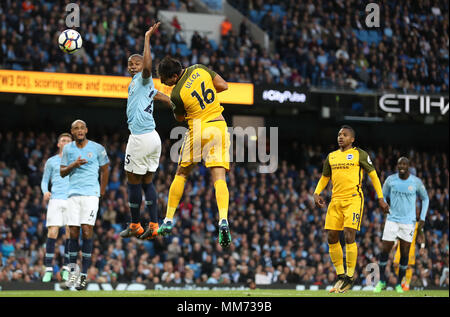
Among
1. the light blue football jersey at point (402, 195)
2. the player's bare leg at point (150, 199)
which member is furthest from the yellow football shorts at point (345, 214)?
the light blue football jersey at point (402, 195)

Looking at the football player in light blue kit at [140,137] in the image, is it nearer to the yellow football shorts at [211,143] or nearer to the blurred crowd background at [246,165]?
the yellow football shorts at [211,143]

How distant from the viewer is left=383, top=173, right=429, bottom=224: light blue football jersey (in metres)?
16.7

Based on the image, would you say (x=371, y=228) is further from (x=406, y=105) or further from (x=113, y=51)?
(x=113, y=51)

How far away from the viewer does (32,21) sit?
2577 cm

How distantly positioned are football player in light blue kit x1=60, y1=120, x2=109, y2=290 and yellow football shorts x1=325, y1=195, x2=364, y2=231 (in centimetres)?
403

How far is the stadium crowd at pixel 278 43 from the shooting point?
2552cm

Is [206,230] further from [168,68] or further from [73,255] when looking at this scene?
[168,68]

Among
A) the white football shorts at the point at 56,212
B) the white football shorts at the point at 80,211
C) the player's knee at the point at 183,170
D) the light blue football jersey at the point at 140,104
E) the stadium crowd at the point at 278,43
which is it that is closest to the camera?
the player's knee at the point at 183,170

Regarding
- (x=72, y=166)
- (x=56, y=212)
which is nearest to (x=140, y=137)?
(x=72, y=166)

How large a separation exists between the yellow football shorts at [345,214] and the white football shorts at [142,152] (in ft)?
11.5

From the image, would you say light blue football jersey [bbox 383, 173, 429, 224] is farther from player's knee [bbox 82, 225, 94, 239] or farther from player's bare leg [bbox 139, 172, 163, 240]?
player's knee [bbox 82, 225, 94, 239]

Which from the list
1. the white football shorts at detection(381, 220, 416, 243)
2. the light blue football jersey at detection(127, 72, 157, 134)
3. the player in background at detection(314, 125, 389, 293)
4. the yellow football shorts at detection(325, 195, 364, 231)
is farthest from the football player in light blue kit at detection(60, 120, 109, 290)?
the white football shorts at detection(381, 220, 416, 243)

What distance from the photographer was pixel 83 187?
13328 mm

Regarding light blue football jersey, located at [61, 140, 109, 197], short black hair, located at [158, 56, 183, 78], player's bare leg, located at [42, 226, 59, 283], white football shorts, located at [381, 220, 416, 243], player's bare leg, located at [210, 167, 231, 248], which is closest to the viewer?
player's bare leg, located at [210, 167, 231, 248]
